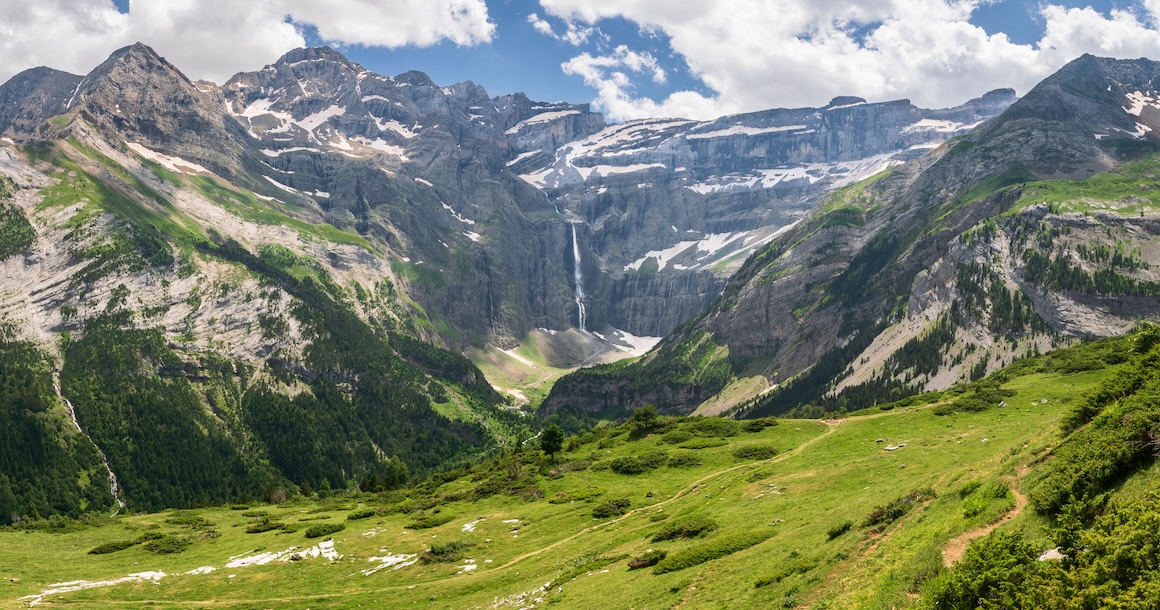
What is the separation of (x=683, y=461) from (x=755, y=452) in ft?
29.4

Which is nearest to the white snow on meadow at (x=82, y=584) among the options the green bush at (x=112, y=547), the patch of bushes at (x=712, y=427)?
the green bush at (x=112, y=547)

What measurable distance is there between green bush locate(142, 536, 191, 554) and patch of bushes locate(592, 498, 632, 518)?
4497cm

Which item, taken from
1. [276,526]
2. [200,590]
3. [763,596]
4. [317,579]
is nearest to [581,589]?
[763,596]

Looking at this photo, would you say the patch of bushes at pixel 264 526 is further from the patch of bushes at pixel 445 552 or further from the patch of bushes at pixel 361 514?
the patch of bushes at pixel 445 552

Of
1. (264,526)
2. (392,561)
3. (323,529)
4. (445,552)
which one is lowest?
(392,561)

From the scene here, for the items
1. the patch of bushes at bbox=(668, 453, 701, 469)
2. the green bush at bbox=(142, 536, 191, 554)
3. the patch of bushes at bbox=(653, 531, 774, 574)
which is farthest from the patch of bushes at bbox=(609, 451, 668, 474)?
the green bush at bbox=(142, 536, 191, 554)

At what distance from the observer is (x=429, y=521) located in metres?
76.1

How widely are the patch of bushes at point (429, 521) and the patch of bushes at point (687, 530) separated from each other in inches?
1266

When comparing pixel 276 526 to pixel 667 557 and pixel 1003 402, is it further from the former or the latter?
pixel 1003 402

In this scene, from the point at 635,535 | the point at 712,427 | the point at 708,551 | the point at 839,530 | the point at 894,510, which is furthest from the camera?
the point at 712,427

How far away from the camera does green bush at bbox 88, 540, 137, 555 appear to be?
2803 inches

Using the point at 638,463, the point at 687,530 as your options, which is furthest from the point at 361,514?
the point at 687,530

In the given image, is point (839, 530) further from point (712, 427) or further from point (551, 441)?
point (551, 441)

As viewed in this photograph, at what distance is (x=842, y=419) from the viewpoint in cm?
9669
